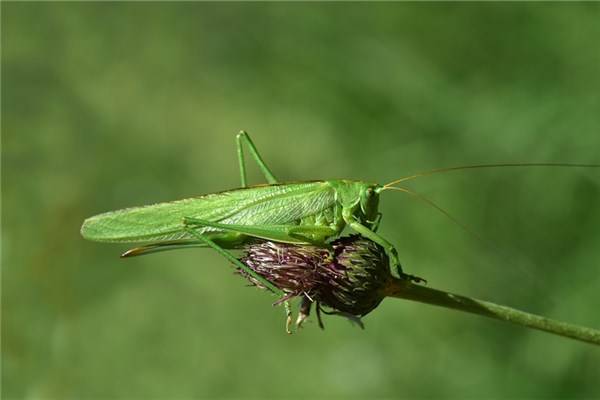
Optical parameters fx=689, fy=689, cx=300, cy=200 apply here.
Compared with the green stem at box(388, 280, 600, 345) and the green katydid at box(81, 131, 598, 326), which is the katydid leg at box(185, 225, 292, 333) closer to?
the green katydid at box(81, 131, 598, 326)

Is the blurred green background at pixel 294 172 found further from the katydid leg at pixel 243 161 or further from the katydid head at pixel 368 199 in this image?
the katydid leg at pixel 243 161

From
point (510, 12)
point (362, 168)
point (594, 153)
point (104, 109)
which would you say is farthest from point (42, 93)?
point (594, 153)

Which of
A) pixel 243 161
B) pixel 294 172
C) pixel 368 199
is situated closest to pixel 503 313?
pixel 368 199

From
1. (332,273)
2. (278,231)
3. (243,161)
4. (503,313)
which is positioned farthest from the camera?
(243,161)

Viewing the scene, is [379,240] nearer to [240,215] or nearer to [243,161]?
[240,215]

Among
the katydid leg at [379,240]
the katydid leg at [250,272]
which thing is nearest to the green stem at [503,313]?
the katydid leg at [379,240]

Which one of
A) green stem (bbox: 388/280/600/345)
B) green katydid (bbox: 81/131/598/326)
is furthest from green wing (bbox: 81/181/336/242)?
green stem (bbox: 388/280/600/345)
